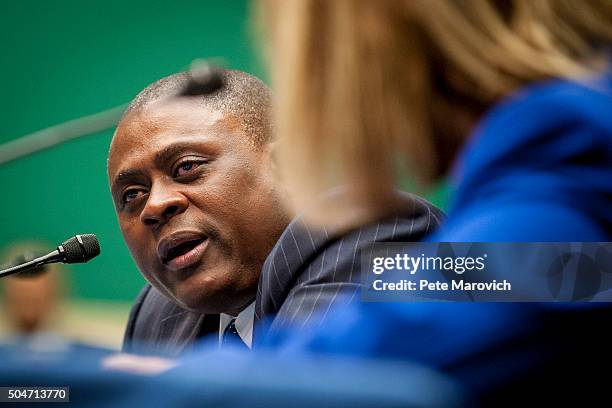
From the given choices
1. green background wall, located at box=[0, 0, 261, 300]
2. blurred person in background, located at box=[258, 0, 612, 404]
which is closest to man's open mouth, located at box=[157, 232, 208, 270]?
green background wall, located at box=[0, 0, 261, 300]

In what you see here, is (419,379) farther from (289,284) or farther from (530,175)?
(289,284)

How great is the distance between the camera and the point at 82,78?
203cm

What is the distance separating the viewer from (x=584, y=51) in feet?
2.02

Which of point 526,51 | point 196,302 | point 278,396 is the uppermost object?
point 196,302

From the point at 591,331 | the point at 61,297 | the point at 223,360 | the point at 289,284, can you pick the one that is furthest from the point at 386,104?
the point at 61,297

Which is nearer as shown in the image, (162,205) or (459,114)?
(459,114)

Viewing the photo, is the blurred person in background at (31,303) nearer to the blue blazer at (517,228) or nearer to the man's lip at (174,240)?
the man's lip at (174,240)

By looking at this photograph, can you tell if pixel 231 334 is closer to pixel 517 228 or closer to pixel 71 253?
pixel 71 253

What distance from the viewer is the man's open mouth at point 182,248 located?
136 cm

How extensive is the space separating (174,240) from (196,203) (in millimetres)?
67

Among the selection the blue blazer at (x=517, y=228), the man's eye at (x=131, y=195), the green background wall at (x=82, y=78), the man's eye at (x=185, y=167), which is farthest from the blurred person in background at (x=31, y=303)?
the blue blazer at (x=517, y=228)

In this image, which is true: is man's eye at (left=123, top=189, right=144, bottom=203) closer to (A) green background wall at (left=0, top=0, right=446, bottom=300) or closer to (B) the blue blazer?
(A) green background wall at (left=0, top=0, right=446, bottom=300)

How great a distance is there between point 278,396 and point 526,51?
0.38 meters

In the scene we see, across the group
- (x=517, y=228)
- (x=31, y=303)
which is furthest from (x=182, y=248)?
(x=517, y=228)
